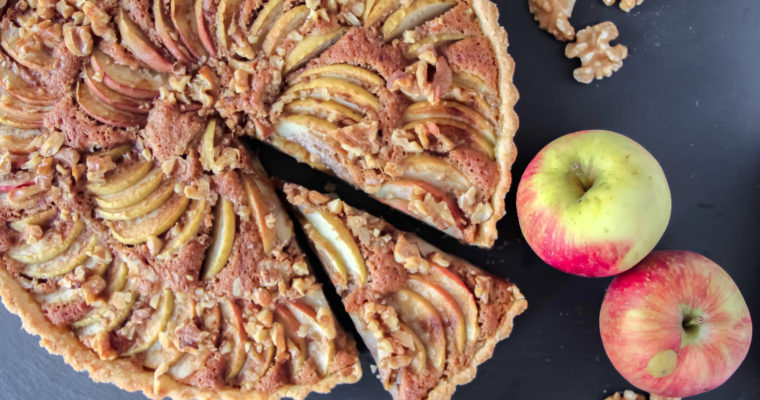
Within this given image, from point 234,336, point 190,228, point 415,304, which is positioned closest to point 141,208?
point 190,228

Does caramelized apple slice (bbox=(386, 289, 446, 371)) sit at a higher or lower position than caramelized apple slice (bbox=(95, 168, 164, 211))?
lower

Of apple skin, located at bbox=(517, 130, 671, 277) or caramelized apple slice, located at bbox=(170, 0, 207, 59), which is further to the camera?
caramelized apple slice, located at bbox=(170, 0, 207, 59)

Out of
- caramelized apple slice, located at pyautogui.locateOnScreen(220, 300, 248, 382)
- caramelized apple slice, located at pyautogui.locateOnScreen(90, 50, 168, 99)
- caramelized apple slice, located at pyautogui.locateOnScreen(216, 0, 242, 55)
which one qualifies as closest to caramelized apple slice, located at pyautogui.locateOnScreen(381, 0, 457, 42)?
caramelized apple slice, located at pyautogui.locateOnScreen(216, 0, 242, 55)

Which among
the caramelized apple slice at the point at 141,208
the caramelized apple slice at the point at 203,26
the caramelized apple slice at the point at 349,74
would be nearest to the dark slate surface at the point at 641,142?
the caramelized apple slice at the point at 349,74

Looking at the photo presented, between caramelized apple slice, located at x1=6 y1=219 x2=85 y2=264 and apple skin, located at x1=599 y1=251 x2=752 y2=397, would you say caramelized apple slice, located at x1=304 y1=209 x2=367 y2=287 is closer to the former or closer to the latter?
caramelized apple slice, located at x1=6 y1=219 x2=85 y2=264

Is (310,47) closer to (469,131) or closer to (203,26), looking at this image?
(203,26)
